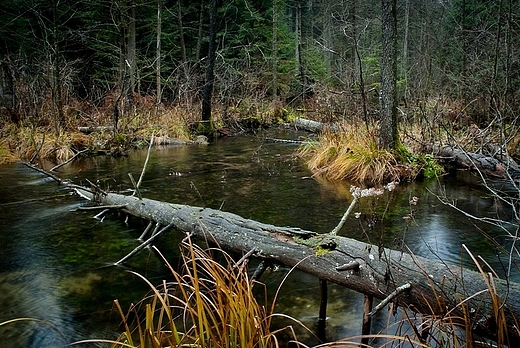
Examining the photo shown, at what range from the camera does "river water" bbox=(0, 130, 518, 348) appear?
3812 millimetres

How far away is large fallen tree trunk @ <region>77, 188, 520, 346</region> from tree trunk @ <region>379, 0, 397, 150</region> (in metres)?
5.23

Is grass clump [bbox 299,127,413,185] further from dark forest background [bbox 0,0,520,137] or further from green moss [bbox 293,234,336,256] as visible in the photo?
green moss [bbox 293,234,336,256]

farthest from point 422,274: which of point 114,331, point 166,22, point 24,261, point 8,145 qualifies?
point 166,22

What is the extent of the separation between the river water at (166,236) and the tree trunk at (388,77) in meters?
1.08

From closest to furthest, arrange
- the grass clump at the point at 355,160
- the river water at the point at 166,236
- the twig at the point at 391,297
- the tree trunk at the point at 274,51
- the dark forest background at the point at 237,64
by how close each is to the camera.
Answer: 1. the twig at the point at 391,297
2. the river water at the point at 166,236
3. the grass clump at the point at 355,160
4. the dark forest background at the point at 237,64
5. the tree trunk at the point at 274,51

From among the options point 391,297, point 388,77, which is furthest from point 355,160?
point 391,297

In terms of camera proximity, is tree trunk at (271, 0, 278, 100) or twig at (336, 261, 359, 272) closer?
twig at (336, 261, 359, 272)

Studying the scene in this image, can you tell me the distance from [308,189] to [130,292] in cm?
472

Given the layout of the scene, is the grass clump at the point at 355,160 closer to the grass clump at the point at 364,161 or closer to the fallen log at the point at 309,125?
the grass clump at the point at 364,161

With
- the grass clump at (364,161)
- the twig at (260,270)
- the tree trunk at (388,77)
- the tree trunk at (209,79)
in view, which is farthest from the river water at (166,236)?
the tree trunk at (209,79)

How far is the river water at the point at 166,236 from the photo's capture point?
381 cm

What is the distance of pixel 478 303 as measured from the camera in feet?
8.77

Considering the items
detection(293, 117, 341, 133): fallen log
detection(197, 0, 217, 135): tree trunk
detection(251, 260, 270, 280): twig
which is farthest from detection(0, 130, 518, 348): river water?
detection(197, 0, 217, 135): tree trunk

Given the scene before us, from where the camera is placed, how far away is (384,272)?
314 cm
